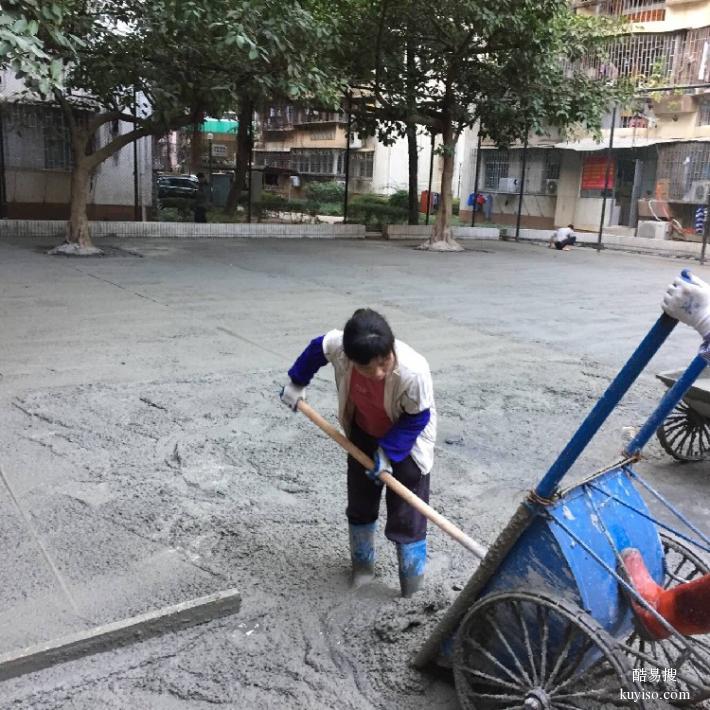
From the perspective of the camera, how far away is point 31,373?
19.7ft

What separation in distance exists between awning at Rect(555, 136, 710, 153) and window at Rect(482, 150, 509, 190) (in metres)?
2.56

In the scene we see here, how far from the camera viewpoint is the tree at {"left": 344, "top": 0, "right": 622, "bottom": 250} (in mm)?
14922

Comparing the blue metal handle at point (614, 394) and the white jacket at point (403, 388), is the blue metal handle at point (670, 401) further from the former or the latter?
the white jacket at point (403, 388)

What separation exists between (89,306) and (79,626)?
6.33 metres

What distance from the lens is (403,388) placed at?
9.18ft

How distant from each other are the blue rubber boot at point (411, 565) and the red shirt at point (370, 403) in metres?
0.49

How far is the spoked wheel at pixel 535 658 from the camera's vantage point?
215 cm

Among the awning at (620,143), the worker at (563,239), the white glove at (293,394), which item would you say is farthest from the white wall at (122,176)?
the white glove at (293,394)

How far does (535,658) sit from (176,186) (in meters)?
24.6

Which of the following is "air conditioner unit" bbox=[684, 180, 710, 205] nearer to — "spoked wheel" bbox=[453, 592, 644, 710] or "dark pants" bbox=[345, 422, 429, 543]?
"dark pants" bbox=[345, 422, 429, 543]

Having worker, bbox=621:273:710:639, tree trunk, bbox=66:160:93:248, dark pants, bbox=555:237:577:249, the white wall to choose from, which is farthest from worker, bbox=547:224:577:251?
worker, bbox=621:273:710:639

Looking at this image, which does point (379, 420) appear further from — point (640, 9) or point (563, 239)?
point (640, 9)

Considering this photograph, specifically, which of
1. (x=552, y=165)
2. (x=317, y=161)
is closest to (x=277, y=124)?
(x=317, y=161)

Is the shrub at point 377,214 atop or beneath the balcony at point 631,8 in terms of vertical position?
beneath
